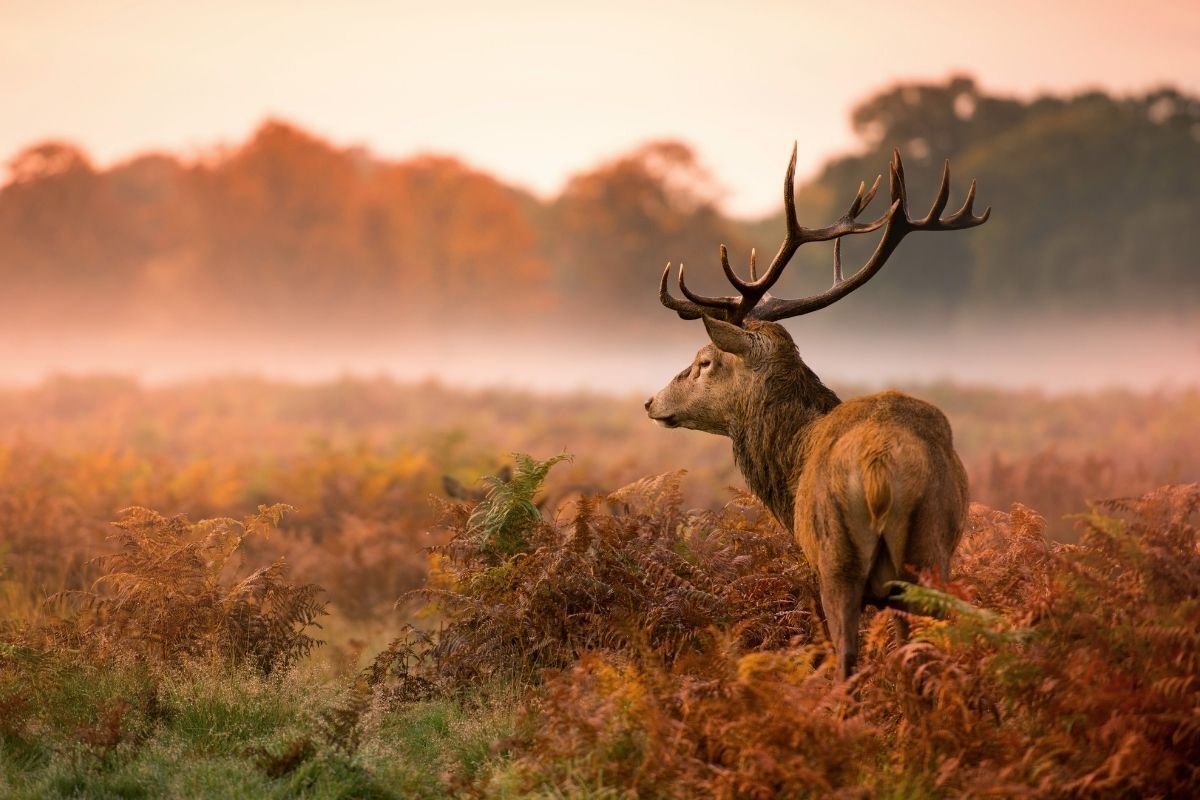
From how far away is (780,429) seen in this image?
6.80 meters

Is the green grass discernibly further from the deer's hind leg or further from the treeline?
the treeline

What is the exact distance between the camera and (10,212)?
4025cm

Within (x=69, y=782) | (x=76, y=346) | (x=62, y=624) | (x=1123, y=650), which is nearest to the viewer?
(x=1123, y=650)

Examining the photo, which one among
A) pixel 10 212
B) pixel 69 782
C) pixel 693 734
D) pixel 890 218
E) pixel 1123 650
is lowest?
pixel 69 782

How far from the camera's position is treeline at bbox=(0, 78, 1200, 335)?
139ft

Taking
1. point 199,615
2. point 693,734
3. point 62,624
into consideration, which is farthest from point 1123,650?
point 62,624

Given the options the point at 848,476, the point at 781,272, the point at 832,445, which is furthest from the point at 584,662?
the point at 781,272

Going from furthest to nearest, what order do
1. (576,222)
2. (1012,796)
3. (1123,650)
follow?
(576,222) < (1123,650) < (1012,796)

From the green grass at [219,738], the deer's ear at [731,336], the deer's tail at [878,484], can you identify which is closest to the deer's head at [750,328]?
the deer's ear at [731,336]

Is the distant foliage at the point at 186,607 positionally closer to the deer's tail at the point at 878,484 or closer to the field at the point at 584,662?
the field at the point at 584,662

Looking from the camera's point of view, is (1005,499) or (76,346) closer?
(1005,499)

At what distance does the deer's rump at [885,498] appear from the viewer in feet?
18.7

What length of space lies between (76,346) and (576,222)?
19.3 m

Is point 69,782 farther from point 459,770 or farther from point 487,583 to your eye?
point 487,583
